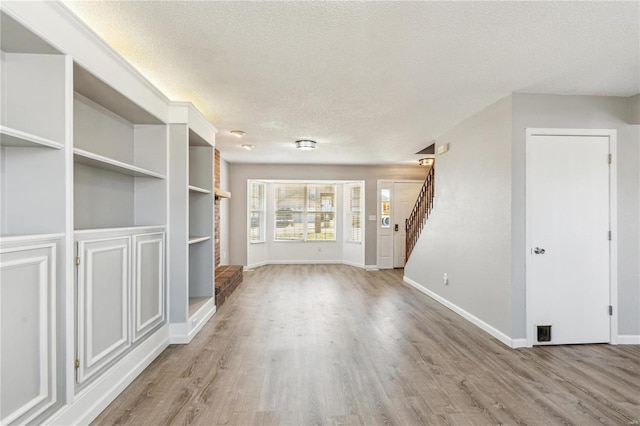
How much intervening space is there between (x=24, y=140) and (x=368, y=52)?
82.6 inches

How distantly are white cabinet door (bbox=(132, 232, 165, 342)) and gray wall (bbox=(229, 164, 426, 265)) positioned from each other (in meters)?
4.24

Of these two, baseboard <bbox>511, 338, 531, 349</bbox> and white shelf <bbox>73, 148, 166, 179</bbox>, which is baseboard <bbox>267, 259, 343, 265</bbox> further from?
white shelf <bbox>73, 148, 166, 179</bbox>

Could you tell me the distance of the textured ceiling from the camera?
1.83 m

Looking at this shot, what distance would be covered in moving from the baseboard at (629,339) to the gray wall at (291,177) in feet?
15.2

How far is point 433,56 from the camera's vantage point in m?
2.30

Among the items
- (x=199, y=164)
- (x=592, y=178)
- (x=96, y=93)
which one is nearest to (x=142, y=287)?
(x=96, y=93)

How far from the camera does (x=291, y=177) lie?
285 inches

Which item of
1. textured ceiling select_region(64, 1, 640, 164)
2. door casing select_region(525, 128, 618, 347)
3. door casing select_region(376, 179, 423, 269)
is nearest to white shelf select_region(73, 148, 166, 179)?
textured ceiling select_region(64, 1, 640, 164)

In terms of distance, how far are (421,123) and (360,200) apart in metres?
3.71

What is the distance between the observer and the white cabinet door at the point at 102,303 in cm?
188

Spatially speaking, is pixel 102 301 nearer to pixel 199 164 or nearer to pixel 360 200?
pixel 199 164

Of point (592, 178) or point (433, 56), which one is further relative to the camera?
point (592, 178)

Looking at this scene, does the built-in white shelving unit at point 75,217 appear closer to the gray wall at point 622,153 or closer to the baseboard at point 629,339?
the gray wall at point 622,153

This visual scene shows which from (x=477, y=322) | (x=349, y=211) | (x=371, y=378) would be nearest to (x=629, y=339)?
(x=477, y=322)
